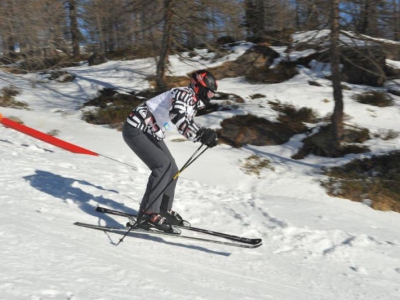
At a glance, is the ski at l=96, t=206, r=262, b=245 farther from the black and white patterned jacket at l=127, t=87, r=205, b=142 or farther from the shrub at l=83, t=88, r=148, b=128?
the shrub at l=83, t=88, r=148, b=128

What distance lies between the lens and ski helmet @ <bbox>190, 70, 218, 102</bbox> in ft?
16.8

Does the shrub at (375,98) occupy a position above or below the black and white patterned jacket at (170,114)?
below

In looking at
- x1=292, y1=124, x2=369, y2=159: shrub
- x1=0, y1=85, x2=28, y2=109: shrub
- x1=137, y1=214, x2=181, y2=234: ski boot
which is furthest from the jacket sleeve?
x1=0, y1=85, x2=28, y2=109: shrub

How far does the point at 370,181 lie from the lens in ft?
32.9

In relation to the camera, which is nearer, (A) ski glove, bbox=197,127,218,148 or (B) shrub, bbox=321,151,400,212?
(A) ski glove, bbox=197,127,218,148

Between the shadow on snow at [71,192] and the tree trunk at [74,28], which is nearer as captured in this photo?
the shadow on snow at [71,192]

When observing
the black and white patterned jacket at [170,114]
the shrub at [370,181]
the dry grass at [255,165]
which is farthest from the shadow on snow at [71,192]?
the shrub at [370,181]

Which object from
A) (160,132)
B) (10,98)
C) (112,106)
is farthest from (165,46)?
(160,132)

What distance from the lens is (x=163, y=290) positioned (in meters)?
3.69

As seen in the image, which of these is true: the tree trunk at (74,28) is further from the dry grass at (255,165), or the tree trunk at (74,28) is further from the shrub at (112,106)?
the dry grass at (255,165)

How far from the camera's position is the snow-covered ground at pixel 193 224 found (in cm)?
381

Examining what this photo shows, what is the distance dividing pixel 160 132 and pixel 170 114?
38cm

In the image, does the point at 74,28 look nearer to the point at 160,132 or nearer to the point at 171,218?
the point at 160,132

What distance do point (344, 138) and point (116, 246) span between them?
31.8 ft
